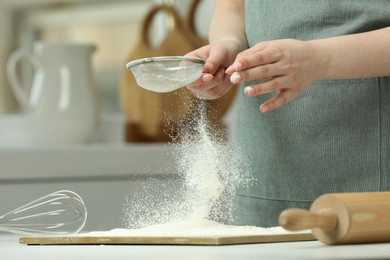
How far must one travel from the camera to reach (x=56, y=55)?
2449mm

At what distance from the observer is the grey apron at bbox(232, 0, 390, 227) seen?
133 centimetres

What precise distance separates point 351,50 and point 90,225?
1112mm

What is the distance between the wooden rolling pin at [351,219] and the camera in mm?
932

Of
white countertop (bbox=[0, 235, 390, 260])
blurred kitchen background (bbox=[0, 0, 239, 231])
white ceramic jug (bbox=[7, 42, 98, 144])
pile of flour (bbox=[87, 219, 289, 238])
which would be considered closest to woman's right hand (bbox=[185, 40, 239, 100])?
pile of flour (bbox=[87, 219, 289, 238])

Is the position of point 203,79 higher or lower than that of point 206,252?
higher

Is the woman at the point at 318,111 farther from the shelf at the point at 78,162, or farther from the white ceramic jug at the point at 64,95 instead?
the white ceramic jug at the point at 64,95

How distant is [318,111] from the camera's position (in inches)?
53.5

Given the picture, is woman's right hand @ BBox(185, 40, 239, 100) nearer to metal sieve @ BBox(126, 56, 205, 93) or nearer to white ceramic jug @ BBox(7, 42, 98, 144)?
metal sieve @ BBox(126, 56, 205, 93)

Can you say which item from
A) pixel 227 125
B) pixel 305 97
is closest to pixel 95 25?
pixel 227 125

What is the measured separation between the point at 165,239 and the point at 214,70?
371 mm

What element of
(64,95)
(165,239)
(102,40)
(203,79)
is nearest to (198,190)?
(203,79)

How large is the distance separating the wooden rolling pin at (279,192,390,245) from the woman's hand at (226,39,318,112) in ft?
0.70

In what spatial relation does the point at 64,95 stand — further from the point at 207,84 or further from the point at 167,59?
the point at 167,59

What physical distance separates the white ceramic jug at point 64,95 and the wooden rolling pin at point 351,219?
1.58 m
